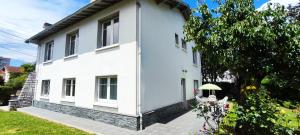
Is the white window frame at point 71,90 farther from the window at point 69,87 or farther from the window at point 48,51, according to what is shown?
the window at point 48,51

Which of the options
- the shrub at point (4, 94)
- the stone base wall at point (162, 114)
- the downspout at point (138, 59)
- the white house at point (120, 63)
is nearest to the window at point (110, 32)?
the white house at point (120, 63)

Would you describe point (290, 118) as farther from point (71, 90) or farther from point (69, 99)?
point (71, 90)

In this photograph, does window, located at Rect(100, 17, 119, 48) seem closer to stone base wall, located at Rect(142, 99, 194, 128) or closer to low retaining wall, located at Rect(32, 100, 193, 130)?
low retaining wall, located at Rect(32, 100, 193, 130)

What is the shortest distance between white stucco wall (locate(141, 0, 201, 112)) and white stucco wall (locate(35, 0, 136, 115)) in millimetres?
599

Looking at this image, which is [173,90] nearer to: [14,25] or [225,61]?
[225,61]

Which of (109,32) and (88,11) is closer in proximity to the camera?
(109,32)

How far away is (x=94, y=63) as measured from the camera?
415 inches

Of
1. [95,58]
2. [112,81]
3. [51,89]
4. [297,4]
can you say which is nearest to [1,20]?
[51,89]

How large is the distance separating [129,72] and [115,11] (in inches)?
148

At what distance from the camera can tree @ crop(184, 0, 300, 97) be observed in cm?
561

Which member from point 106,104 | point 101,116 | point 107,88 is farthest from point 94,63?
point 101,116

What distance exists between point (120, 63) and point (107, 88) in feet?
5.89

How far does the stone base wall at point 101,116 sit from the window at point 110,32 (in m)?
4.11

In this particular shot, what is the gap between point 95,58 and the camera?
10.5 metres
